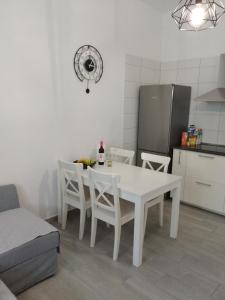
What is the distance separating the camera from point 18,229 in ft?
6.31

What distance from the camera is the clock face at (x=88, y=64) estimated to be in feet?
9.41

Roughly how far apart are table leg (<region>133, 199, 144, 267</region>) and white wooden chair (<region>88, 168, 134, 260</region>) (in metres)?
0.16

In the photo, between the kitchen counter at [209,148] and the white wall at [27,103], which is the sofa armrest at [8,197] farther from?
the kitchen counter at [209,148]

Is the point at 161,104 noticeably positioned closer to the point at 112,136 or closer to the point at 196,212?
the point at 112,136

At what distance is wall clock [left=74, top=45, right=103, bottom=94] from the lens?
2867 mm

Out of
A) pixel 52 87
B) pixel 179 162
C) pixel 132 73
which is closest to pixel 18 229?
pixel 52 87

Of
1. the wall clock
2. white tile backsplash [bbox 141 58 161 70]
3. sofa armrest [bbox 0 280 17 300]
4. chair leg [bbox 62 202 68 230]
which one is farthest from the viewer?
white tile backsplash [bbox 141 58 161 70]

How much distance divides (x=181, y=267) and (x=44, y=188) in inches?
64.6

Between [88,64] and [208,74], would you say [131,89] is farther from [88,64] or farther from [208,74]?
[208,74]

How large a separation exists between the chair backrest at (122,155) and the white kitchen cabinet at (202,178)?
28.5 inches

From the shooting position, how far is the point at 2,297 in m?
1.32

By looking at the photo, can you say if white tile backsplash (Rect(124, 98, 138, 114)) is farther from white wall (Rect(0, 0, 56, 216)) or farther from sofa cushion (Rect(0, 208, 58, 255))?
sofa cushion (Rect(0, 208, 58, 255))

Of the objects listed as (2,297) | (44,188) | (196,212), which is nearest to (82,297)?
(2,297)

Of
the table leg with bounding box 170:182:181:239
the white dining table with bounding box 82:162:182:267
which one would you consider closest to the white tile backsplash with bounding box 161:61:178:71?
the white dining table with bounding box 82:162:182:267
